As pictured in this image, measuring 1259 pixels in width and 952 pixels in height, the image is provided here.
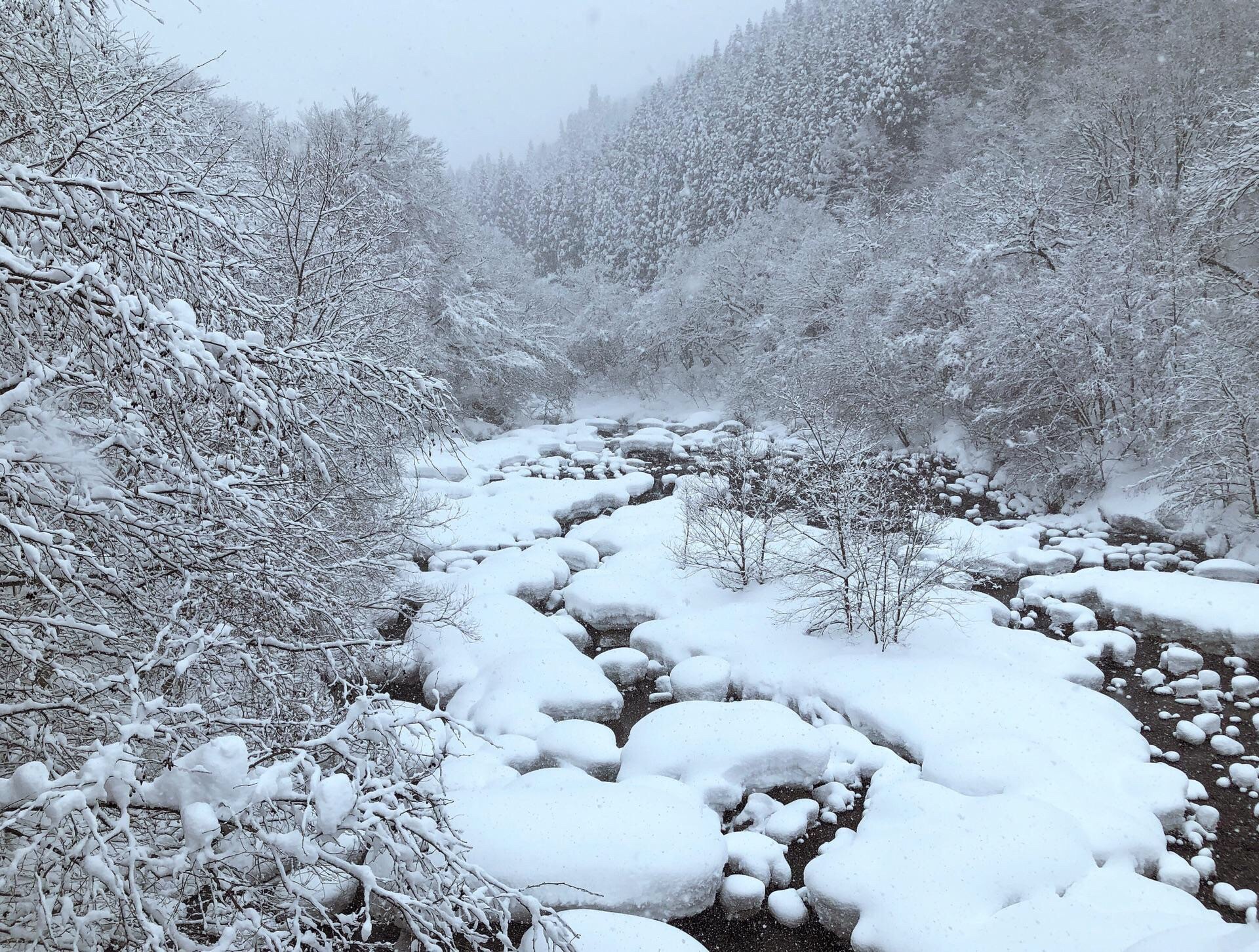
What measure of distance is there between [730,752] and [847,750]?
1.39 m

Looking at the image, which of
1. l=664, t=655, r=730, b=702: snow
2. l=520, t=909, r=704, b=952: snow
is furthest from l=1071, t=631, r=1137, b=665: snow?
l=520, t=909, r=704, b=952: snow

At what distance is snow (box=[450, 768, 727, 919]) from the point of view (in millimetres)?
5742

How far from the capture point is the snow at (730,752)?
7.25 m

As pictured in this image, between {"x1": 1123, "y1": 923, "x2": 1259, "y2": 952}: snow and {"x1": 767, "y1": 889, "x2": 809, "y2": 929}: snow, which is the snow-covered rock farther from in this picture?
{"x1": 1123, "y1": 923, "x2": 1259, "y2": 952}: snow

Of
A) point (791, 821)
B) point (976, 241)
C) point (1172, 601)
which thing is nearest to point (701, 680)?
point (791, 821)

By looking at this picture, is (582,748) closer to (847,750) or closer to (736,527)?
(847,750)

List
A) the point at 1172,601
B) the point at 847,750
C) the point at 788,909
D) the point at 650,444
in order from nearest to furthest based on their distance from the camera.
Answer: the point at 788,909
the point at 847,750
the point at 1172,601
the point at 650,444

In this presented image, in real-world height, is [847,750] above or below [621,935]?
below

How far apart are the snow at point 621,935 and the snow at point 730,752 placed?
1.84m

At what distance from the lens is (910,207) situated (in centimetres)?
2539

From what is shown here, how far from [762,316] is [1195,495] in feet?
59.4

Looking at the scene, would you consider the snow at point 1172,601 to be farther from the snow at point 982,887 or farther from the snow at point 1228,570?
the snow at point 982,887

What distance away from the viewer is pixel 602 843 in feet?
20.0

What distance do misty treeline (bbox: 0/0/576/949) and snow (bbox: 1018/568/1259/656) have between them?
10465mm
